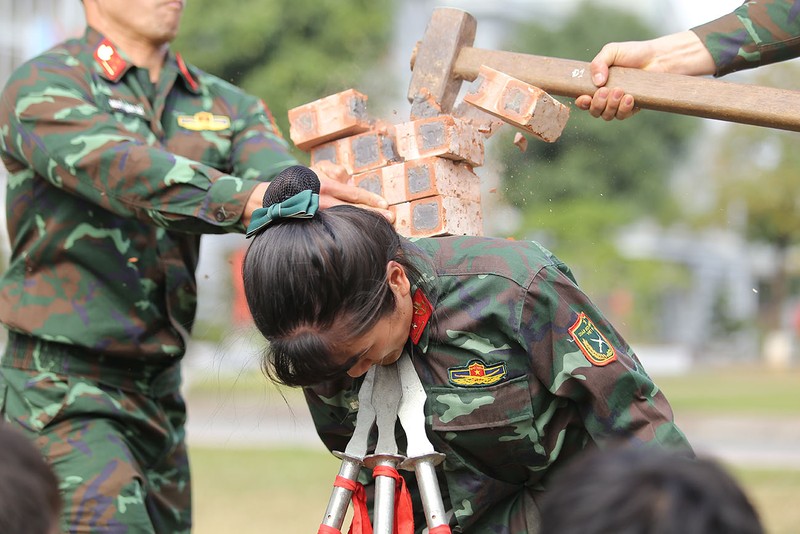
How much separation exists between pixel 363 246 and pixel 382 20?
86.6 ft

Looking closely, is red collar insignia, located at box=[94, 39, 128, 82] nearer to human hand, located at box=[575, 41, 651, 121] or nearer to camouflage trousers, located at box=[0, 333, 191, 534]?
camouflage trousers, located at box=[0, 333, 191, 534]

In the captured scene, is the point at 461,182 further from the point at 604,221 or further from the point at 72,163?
A: the point at 604,221

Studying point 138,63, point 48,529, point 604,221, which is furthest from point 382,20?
point 48,529

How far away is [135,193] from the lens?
11.7ft

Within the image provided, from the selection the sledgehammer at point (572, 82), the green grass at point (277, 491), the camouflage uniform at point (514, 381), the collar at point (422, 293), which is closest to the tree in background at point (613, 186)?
the green grass at point (277, 491)

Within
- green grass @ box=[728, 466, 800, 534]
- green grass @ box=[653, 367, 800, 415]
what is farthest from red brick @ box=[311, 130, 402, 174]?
green grass @ box=[653, 367, 800, 415]

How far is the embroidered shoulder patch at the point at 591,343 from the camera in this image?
296 centimetres

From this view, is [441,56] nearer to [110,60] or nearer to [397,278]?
[397,278]

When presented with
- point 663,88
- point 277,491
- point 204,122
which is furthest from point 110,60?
point 277,491

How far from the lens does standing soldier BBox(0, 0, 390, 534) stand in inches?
143

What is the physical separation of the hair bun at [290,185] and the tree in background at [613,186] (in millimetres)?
19046

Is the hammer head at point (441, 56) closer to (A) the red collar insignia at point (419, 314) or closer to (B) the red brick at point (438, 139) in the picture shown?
(B) the red brick at point (438, 139)

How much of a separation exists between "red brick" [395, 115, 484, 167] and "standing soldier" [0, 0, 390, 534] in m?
0.22

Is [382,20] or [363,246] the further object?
[382,20]
